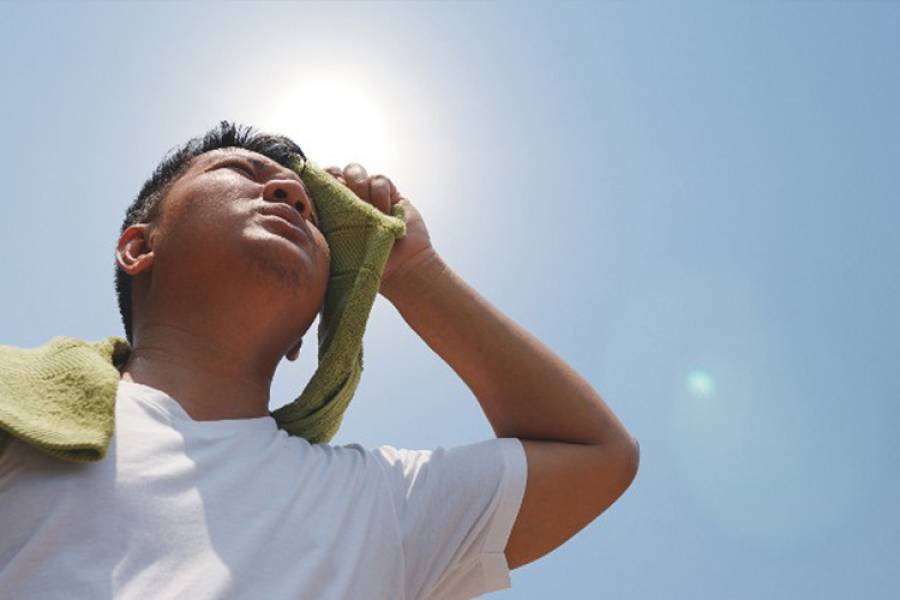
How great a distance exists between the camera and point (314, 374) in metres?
2.41

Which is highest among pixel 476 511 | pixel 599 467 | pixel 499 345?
pixel 499 345

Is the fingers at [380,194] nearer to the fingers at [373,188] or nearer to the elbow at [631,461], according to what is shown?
the fingers at [373,188]

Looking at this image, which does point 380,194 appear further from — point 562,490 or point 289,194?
point 562,490

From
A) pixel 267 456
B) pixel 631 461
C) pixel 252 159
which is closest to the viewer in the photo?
pixel 267 456

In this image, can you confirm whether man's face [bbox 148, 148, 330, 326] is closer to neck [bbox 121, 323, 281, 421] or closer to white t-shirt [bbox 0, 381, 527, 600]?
neck [bbox 121, 323, 281, 421]

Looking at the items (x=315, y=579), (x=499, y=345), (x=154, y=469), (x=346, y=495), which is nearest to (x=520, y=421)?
(x=499, y=345)

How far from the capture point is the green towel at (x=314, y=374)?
1656 millimetres

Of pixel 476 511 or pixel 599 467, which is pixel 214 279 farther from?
pixel 599 467

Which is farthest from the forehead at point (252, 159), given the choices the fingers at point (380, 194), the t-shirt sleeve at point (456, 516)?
the t-shirt sleeve at point (456, 516)

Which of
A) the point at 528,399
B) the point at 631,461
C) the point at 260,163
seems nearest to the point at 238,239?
the point at 260,163

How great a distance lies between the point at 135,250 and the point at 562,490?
1.33 metres

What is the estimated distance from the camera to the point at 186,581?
1521mm

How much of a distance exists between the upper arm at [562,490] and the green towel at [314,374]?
22.5 inches

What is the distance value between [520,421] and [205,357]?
32.5 inches
